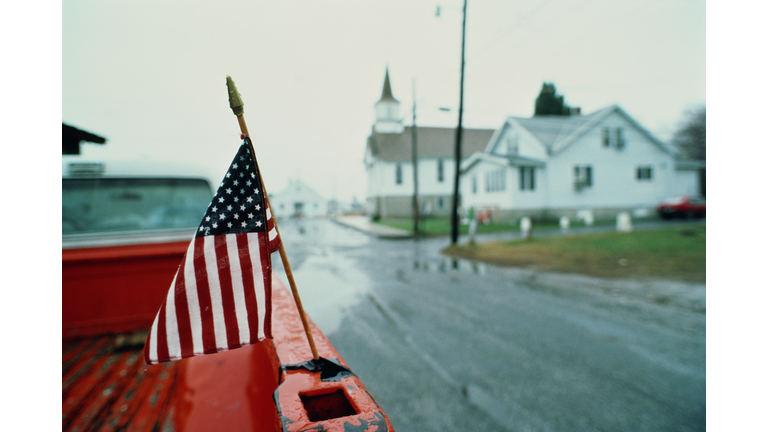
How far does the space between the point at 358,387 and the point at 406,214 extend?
35.0 m

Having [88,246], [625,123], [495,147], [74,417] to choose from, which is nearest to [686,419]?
[74,417]

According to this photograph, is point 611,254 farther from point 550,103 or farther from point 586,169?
point 586,169

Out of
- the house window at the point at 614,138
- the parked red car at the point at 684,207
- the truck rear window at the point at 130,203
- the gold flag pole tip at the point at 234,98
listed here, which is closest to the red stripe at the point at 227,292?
the gold flag pole tip at the point at 234,98

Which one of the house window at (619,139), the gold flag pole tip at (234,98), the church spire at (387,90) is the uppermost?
the church spire at (387,90)

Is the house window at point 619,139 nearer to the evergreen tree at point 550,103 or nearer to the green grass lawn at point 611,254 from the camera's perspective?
the evergreen tree at point 550,103

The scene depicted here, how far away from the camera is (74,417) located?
6.59 feet

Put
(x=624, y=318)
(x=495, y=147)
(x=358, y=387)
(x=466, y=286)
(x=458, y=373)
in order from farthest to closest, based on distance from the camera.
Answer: (x=495, y=147) < (x=466, y=286) < (x=624, y=318) < (x=458, y=373) < (x=358, y=387)

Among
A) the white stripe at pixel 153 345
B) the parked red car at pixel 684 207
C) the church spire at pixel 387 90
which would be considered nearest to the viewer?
the white stripe at pixel 153 345

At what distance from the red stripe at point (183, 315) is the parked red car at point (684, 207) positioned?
25.9 m

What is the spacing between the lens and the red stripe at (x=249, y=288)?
143cm

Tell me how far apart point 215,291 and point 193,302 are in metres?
0.08

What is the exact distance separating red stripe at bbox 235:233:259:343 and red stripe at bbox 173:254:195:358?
19 centimetres

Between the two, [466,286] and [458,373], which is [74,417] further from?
[466,286]
